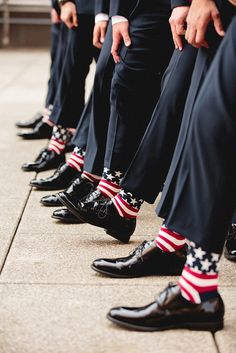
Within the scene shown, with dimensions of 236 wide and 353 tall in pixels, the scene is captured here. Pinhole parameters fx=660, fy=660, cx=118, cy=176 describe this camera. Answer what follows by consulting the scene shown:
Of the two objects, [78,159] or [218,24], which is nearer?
[218,24]

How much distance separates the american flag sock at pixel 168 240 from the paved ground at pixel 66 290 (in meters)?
0.11

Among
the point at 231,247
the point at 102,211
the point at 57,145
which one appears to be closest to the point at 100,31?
the point at 57,145

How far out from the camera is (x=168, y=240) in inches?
80.8

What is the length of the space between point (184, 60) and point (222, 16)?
0.96ft

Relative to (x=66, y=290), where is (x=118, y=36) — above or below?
above

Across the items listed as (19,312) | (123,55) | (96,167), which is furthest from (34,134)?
(19,312)

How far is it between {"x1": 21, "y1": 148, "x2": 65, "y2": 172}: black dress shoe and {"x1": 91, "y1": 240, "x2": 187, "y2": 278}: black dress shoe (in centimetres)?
148

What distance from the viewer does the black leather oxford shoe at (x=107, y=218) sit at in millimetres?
2367

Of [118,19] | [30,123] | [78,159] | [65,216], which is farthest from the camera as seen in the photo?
[30,123]

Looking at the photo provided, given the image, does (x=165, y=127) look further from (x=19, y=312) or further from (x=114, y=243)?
(x=19, y=312)

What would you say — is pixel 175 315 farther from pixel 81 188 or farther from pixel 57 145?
pixel 57 145

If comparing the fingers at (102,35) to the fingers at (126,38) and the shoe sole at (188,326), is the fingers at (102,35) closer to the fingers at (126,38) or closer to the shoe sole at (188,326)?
the fingers at (126,38)

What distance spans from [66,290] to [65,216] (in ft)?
2.36

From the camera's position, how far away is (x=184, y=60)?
2.06 m
